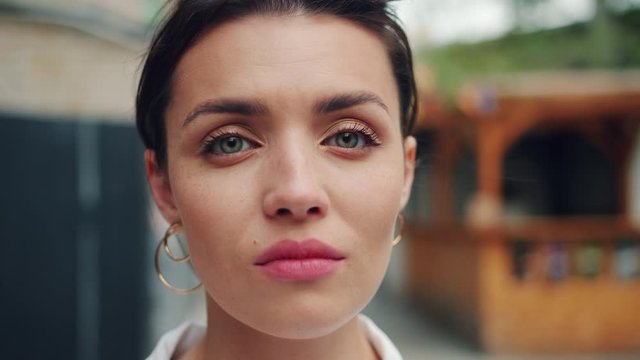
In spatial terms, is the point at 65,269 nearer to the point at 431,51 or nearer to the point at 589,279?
the point at 589,279

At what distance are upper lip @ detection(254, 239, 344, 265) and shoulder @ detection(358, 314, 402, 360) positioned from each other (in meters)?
0.42

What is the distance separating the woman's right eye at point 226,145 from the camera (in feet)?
3.84

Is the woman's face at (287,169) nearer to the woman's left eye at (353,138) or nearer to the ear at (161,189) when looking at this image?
the woman's left eye at (353,138)

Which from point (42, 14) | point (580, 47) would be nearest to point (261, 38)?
point (42, 14)

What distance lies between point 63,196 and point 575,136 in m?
7.45

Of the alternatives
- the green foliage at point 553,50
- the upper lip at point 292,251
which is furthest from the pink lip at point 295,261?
the green foliage at point 553,50

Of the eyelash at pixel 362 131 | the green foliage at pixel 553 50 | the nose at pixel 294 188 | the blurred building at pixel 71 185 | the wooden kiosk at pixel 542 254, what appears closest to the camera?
the nose at pixel 294 188

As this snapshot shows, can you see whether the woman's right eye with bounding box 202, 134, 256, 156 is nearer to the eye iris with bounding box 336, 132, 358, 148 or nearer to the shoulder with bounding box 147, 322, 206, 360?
the eye iris with bounding box 336, 132, 358, 148

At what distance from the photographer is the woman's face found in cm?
111

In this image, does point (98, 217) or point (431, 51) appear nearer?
point (98, 217)

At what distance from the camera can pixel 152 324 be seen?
521 centimetres

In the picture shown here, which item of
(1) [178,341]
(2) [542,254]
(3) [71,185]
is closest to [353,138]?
(1) [178,341]

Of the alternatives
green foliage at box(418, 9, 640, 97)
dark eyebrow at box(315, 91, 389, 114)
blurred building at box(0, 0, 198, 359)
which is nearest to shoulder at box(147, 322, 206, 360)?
dark eyebrow at box(315, 91, 389, 114)

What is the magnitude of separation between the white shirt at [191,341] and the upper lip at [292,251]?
1.38 feet
